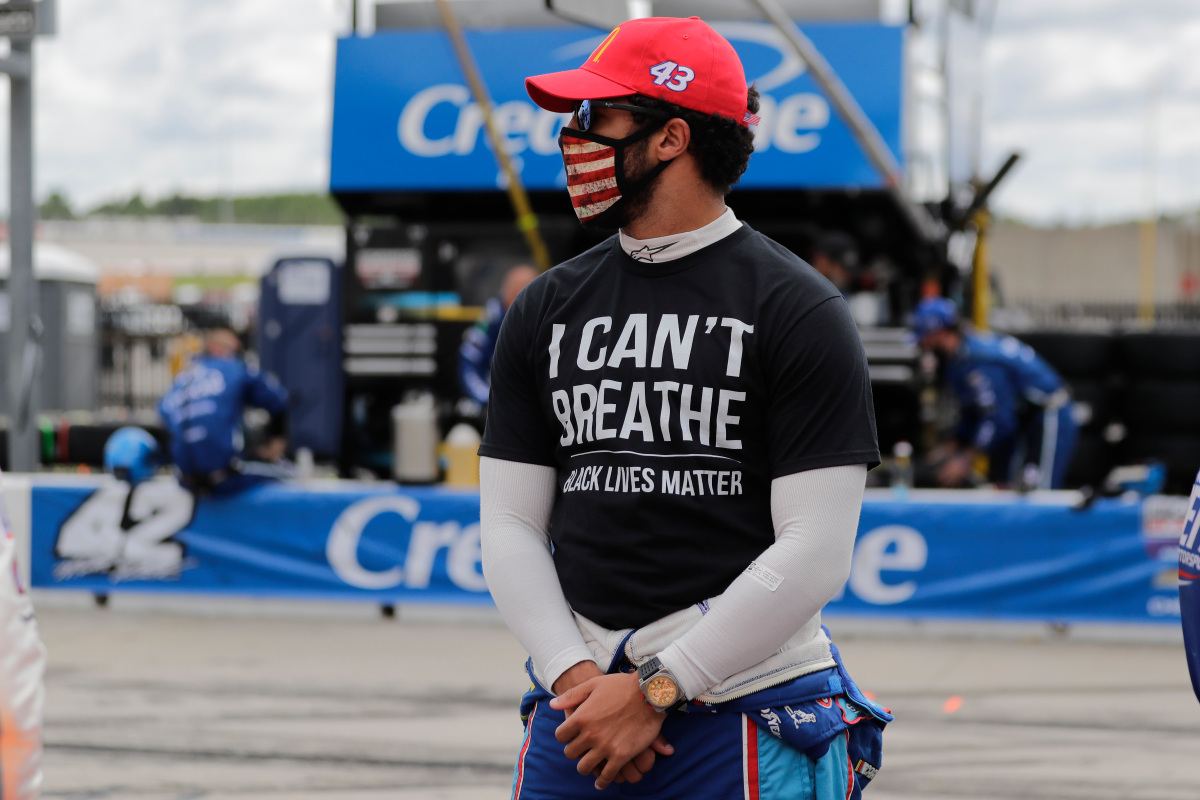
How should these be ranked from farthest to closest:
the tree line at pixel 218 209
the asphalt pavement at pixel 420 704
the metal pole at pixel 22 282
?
the tree line at pixel 218 209 → the metal pole at pixel 22 282 → the asphalt pavement at pixel 420 704

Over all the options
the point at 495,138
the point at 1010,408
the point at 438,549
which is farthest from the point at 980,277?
the point at 438,549

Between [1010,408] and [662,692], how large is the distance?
8.97m

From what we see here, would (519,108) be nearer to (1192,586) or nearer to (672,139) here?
(672,139)

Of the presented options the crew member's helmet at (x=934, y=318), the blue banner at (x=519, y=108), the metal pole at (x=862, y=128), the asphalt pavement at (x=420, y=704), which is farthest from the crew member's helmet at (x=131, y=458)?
the crew member's helmet at (x=934, y=318)

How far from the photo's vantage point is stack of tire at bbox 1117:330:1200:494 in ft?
44.1

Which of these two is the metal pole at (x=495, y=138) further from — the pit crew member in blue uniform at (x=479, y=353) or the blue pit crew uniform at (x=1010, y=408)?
the blue pit crew uniform at (x=1010, y=408)

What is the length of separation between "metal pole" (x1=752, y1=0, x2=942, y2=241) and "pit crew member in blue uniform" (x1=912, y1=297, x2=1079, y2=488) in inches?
49.0

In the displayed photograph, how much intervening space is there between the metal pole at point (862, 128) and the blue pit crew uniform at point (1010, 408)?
58.8 inches

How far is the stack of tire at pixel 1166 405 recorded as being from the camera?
1345cm

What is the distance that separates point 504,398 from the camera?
2666 millimetres

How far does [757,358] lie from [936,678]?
19.4 feet

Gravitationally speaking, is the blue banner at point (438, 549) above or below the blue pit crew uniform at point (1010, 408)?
below

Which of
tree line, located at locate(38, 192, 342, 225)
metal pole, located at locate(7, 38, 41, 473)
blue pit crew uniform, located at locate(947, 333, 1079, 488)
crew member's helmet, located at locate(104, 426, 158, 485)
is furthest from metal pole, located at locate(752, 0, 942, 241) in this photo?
tree line, located at locate(38, 192, 342, 225)

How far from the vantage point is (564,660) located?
2471mm
